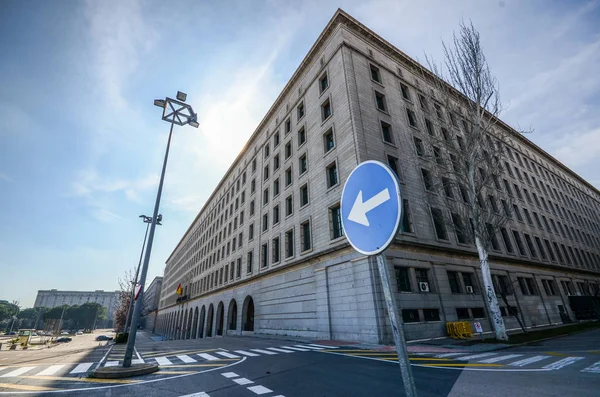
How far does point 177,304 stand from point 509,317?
59.0m

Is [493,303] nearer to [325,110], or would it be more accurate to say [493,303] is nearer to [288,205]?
[288,205]

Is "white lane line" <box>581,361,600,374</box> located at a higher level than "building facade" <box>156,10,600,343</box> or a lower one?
lower

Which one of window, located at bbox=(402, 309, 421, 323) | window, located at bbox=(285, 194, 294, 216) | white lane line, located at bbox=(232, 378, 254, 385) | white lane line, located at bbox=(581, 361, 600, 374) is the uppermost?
window, located at bbox=(285, 194, 294, 216)

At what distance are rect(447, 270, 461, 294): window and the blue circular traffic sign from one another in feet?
56.2

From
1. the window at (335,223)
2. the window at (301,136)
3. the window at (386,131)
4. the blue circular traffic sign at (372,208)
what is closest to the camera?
the blue circular traffic sign at (372,208)

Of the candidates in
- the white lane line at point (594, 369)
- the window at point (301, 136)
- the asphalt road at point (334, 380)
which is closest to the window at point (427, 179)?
the window at point (301, 136)

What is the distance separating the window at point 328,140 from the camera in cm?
1925

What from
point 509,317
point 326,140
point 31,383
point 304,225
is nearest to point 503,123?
point 509,317

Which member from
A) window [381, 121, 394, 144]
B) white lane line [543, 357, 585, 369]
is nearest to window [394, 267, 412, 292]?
white lane line [543, 357, 585, 369]

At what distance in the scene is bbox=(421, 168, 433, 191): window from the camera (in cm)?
1855

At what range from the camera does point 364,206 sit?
2389mm

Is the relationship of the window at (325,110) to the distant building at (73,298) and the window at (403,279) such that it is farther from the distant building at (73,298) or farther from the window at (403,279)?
the distant building at (73,298)

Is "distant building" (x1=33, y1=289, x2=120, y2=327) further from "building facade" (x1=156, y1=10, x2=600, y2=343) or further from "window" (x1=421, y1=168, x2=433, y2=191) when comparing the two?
"window" (x1=421, y1=168, x2=433, y2=191)

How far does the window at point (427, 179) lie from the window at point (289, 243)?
10.7 metres
